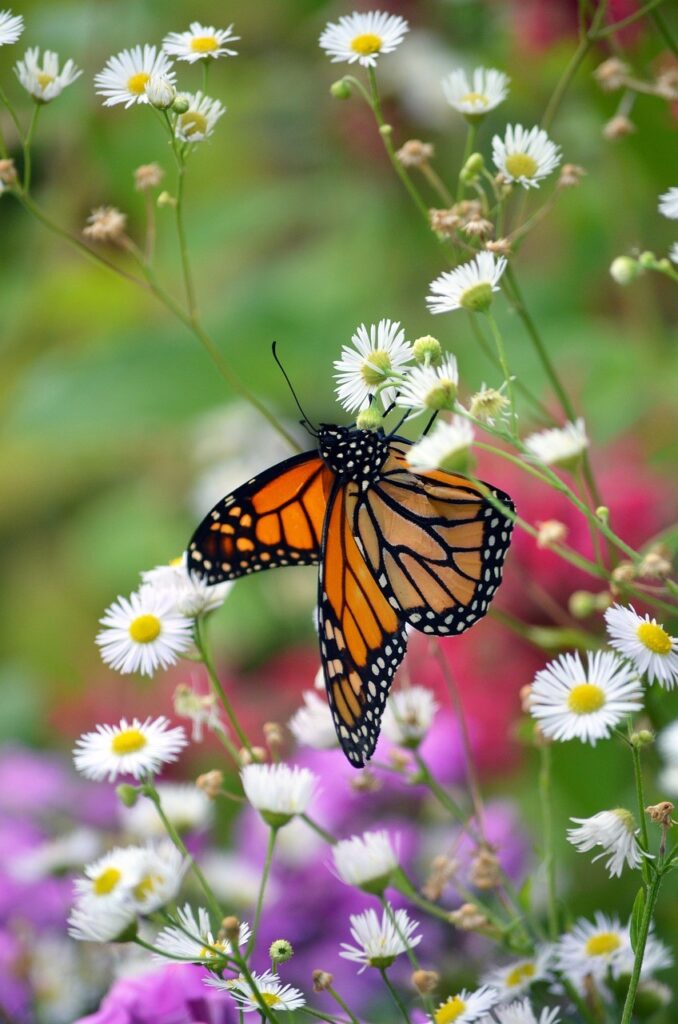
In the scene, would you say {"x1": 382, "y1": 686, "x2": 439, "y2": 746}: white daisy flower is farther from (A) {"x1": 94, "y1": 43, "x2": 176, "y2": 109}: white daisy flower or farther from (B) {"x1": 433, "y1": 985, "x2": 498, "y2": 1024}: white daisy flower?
(A) {"x1": 94, "y1": 43, "x2": 176, "y2": 109}: white daisy flower

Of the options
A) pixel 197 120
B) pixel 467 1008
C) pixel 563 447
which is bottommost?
pixel 467 1008

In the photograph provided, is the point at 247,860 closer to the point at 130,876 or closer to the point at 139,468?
the point at 130,876

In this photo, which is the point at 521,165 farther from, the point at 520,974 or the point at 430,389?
the point at 520,974

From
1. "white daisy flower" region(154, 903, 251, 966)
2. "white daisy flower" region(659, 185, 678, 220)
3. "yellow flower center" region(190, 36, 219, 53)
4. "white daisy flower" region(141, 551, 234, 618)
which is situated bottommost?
"white daisy flower" region(154, 903, 251, 966)

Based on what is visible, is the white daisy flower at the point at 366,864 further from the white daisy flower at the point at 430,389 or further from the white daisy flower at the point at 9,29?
the white daisy flower at the point at 9,29

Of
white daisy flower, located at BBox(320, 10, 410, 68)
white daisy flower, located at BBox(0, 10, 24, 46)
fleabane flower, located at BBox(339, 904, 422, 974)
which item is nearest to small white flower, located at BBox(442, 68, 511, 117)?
white daisy flower, located at BBox(320, 10, 410, 68)

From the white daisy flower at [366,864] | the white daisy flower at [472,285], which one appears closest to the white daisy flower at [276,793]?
the white daisy flower at [366,864]

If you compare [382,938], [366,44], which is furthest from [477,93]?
[382,938]
